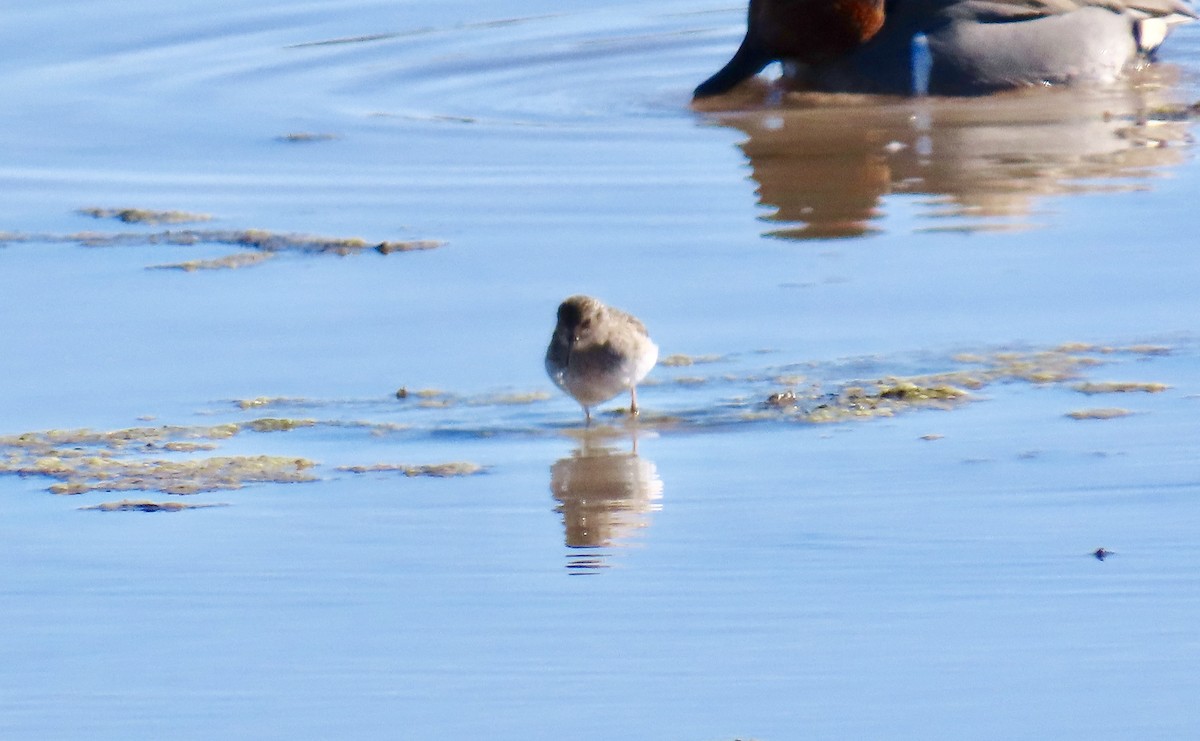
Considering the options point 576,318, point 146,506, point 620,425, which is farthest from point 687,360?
point 146,506

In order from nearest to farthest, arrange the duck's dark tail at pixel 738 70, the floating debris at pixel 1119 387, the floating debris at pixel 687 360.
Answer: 1. the floating debris at pixel 1119 387
2. the floating debris at pixel 687 360
3. the duck's dark tail at pixel 738 70

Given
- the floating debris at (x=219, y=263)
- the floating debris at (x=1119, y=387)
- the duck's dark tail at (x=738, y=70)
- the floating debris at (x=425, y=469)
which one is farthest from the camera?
the duck's dark tail at (x=738, y=70)

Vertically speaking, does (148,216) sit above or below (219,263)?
above

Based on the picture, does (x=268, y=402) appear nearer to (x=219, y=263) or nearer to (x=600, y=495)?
(x=600, y=495)

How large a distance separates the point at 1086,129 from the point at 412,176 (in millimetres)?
3055

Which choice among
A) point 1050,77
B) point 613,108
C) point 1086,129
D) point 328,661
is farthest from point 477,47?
point 328,661

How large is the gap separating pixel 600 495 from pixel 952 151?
4.93m

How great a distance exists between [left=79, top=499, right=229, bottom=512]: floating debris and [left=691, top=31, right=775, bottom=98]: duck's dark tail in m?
6.67

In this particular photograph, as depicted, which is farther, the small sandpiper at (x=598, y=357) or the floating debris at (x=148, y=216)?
the floating debris at (x=148, y=216)

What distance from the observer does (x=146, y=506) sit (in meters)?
5.46

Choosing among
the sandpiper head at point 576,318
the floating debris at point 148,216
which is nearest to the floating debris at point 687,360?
the sandpiper head at point 576,318

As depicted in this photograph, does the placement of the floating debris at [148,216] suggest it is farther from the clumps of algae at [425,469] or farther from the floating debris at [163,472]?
the clumps of algae at [425,469]

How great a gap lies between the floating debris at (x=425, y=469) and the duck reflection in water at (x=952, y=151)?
2923mm

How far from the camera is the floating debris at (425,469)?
5719 mm
